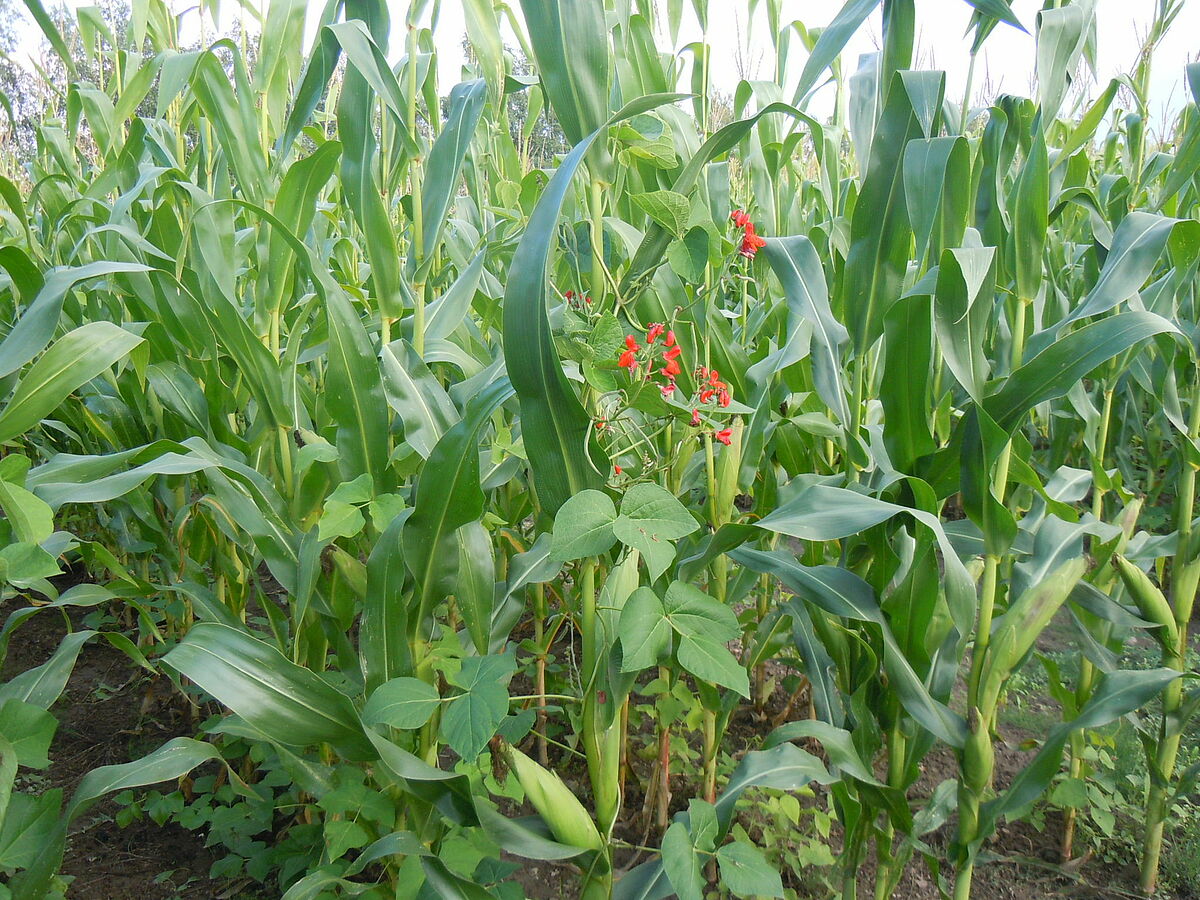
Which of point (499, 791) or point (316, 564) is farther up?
point (316, 564)

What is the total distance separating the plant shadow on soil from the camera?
1.70 metres

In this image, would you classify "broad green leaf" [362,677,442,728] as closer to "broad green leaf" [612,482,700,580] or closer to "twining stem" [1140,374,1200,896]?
"broad green leaf" [612,482,700,580]

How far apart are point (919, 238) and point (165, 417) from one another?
67.5 inches

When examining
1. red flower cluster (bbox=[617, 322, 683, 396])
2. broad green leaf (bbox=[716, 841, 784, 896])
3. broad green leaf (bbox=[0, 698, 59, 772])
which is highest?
red flower cluster (bbox=[617, 322, 683, 396])

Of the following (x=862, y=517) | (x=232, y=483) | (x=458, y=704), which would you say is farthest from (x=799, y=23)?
(x=458, y=704)

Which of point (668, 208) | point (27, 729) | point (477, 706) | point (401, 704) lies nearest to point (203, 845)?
point (27, 729)

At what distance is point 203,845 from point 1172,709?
2.24 m

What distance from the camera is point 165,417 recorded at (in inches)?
72.9

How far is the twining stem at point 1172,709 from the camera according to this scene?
1658 millimetres

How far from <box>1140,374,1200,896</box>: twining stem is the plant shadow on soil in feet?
0.32

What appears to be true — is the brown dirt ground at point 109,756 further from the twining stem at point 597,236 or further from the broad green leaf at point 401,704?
the twining stem at point 597,236

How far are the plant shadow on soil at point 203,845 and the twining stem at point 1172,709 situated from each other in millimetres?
98

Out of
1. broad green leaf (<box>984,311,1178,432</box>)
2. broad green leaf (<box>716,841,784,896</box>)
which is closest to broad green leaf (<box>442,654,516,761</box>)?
broad green leaf (<box>716,841,784,896</box>)

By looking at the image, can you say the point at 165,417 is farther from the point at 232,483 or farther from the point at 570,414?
the point at 570,414
